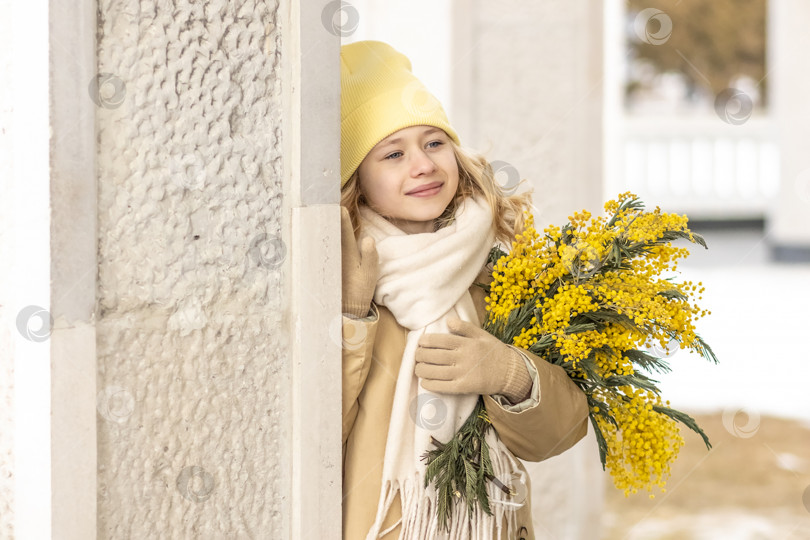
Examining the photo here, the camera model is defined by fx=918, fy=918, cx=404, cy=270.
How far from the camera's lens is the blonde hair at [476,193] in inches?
69.8

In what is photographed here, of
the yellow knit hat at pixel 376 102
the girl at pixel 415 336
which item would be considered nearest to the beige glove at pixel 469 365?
the girl at pixel 415 336

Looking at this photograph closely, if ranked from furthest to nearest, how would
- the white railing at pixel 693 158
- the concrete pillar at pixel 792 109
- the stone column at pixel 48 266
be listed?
1. the white railing at pixel 693 158
2. the concrete pillar at pixel 792 109
3. the stone column at pixel 48 266

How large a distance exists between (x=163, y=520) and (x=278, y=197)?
0.52 metres

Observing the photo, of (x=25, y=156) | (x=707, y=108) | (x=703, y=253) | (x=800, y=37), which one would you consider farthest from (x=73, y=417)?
(x=707, y=108)

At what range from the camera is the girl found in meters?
1.60

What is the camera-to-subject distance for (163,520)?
1339 mm

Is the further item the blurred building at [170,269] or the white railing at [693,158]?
the white railing at [693,158]

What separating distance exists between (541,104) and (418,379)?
6.76 ft

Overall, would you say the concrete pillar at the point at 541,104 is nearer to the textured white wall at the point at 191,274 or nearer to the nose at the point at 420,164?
the nose at the point at 420,164

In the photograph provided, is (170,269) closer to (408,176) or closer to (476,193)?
(408,176)

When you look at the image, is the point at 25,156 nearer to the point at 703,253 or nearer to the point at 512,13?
the point at 512,13

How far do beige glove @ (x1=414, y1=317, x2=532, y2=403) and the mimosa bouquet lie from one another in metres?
0.08

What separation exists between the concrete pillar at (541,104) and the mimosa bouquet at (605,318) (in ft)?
5.67

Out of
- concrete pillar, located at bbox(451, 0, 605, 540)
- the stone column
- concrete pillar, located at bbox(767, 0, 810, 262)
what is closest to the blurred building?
the stone column
